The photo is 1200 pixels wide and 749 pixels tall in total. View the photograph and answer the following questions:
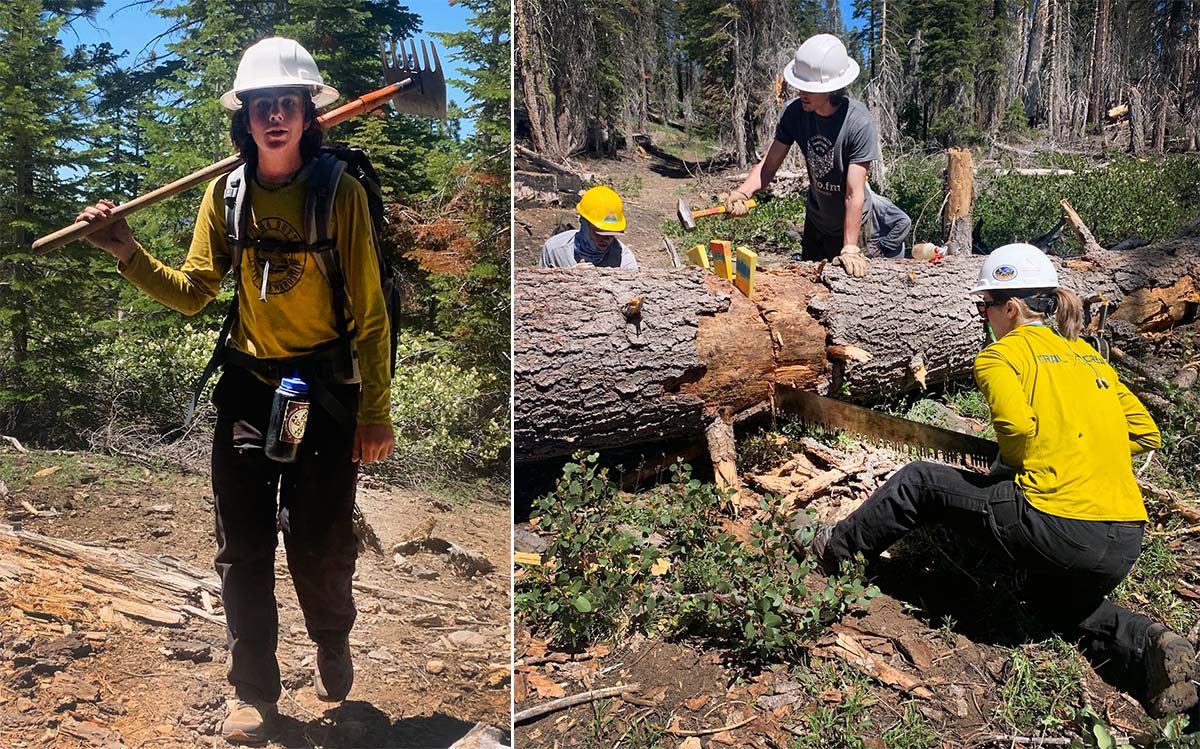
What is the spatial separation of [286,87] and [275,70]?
0.16ft

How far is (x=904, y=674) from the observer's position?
104 inches

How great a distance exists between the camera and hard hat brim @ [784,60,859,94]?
3.64 meters

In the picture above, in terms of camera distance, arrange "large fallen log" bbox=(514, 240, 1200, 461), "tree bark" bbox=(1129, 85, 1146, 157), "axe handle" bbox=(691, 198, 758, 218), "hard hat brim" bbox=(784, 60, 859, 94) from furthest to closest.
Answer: "axe handle" bbox=(691, 198, 758, 218) < "hard hat brim" bbox=(784, 60, 859, 94) < "tree bark" bbox=(1129, 85, 1146, 157) < "large fallen log" bbox=(514, 240, 1200, 461)

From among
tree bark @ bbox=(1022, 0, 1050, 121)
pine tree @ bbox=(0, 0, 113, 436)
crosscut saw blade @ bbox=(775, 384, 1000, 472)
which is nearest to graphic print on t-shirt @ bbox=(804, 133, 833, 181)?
tree bark @ bbox=(1022, 0, 1050, 121)

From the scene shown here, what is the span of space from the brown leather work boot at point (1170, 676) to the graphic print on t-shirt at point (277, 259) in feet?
9.05

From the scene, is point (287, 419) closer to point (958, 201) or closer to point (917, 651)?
point (917, 651)

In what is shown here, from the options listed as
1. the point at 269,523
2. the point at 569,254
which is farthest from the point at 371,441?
the point at 569,254

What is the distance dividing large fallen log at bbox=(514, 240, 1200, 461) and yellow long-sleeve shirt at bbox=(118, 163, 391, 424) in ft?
2.86

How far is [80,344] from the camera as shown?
217 cm

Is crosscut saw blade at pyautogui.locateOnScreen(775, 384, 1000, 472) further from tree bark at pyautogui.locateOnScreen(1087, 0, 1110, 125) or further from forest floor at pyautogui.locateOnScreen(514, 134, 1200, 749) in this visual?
tree bark at pyautogui.locateOnScreen(1087, 0, 1110, 125)

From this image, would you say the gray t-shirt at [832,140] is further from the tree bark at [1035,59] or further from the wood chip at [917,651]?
the wood chip at [917,651]

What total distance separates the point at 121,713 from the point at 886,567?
103 inches

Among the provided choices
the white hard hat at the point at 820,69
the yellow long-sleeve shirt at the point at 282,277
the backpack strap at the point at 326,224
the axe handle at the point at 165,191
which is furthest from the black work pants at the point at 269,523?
the white hard hat at the point at 820,69

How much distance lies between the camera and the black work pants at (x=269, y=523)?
215cm
